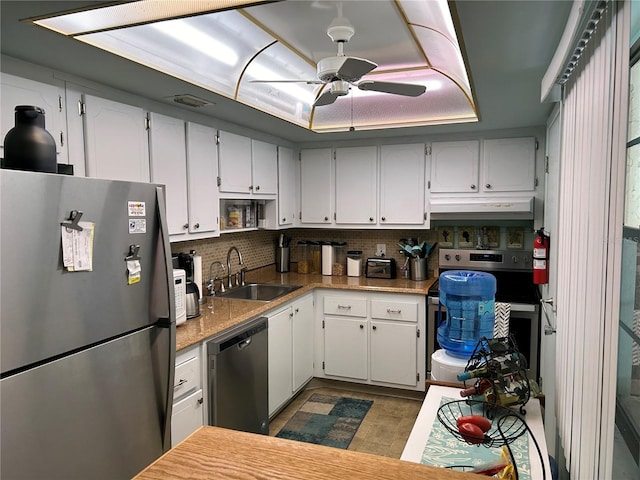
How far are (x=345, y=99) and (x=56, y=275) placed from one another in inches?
105

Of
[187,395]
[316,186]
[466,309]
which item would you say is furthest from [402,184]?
[187,395]

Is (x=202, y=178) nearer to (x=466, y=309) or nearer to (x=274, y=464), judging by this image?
(x=466, y=309)

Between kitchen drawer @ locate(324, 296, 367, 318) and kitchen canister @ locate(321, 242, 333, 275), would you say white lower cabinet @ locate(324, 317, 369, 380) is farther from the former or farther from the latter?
kitchen canister @ locate(321, 242, 333, 275)

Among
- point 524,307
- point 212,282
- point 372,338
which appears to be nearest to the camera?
point 524,307

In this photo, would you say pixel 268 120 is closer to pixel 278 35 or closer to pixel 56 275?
pixel 278 35

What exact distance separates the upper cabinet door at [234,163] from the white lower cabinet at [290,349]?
1.01 meters

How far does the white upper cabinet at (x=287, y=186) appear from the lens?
13.4ft

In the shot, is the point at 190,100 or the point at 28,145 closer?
the point at 28,145

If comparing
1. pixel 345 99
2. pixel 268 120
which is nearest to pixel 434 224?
pixel 345 99

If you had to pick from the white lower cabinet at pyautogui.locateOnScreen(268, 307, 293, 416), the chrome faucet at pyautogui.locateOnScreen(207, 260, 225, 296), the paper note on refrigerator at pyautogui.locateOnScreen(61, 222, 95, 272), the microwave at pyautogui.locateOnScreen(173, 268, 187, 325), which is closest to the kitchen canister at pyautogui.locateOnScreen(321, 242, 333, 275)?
the white lower cabinet at pyautogui.locateOnScreen(268, 307, 293, 416)

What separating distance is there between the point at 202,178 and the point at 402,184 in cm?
184

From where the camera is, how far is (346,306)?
12.7ft

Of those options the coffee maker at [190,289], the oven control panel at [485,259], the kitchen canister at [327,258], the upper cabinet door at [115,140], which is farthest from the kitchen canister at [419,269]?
the upper cabinet door at [115,140]

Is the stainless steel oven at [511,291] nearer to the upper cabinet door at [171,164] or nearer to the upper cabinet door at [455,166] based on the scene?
the upper cabinet door at [455,166]
